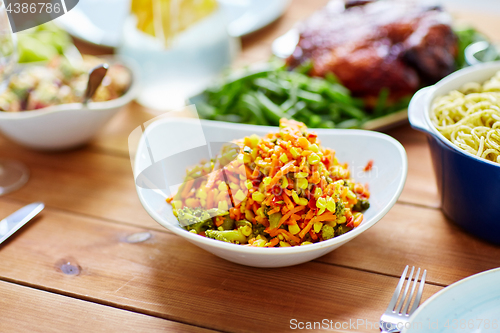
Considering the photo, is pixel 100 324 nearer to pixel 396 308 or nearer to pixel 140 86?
pixel 396 308

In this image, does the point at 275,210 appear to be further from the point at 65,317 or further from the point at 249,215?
the point at 65,317

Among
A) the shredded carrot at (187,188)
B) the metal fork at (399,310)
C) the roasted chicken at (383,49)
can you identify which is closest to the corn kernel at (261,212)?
the shredded carrot at (187,188)

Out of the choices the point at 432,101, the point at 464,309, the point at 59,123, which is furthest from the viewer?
the point at 59,123

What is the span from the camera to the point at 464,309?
0.91 m

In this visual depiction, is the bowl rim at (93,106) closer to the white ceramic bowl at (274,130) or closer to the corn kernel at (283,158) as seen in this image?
the white ceramic bowl at (274,130)

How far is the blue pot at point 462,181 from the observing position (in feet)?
3.39

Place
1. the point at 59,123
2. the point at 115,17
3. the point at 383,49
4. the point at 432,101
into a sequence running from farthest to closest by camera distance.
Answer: the point at 115,17, the point at 383,49, the point at 59,123, the point at 432,101

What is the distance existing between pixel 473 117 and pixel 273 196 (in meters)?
0.62

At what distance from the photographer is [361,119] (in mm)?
1688

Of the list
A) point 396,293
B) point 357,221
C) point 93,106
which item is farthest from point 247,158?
point 93,106

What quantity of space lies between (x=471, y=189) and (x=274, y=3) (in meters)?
1.80

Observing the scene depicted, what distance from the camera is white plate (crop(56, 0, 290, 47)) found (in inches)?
90.9

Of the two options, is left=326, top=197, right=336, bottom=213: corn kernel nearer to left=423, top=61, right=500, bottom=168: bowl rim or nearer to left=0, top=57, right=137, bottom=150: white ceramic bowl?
left=423, top=61, right=500, bottom=168: bowl rim

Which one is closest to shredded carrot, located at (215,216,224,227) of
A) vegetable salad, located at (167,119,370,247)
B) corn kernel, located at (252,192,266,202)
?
vegetable salad, located at (167,119,370,247)
